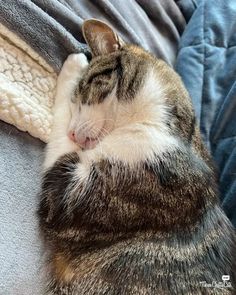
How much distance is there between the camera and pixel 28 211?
1090mm

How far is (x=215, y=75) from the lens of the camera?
1.58 meters

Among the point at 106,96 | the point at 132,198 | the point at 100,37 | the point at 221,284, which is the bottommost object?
the point at 221,284

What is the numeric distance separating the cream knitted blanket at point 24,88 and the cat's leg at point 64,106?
0.02m

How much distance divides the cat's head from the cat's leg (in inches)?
0.7

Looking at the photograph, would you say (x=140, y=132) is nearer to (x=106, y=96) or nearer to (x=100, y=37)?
(x=106, y=96)

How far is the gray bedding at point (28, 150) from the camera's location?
1.02m

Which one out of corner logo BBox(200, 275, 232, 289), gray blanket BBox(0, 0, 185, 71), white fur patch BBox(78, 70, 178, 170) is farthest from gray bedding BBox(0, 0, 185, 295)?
corner logo BBox(200, 275, 232, 289)

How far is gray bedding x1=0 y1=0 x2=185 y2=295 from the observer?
102cm

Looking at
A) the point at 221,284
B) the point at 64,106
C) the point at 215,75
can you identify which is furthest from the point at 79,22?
the point at 221,284

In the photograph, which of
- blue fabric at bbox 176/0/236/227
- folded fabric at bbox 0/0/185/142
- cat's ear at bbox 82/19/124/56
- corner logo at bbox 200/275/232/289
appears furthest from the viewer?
blue fabric at bbox 176/0/236/227

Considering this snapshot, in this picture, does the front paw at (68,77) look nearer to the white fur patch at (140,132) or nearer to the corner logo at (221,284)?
the white fur patch at (140,132)

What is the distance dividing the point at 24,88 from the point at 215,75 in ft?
2.30

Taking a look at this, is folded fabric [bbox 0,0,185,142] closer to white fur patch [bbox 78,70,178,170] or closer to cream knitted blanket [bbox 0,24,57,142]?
cream knitted blanket [bbox 0,24,57,142]

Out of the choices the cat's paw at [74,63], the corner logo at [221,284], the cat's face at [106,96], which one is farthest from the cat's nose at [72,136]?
the corner logo at [221,284]
